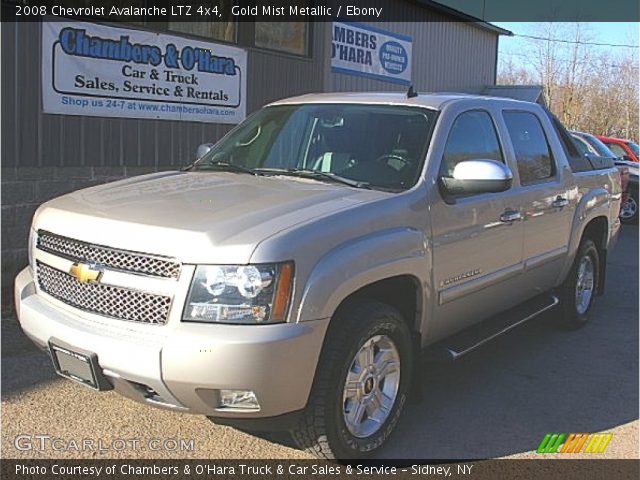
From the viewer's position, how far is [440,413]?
441cm

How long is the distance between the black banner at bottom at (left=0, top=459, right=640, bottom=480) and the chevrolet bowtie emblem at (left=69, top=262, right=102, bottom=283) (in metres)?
0.97

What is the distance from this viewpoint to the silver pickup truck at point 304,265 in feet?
10.1

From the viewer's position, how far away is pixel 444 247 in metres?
4.10

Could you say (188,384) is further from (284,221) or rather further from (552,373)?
(552,373)

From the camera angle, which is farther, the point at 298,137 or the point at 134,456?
the point at 298,137

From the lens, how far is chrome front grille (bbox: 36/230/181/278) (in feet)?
10.3

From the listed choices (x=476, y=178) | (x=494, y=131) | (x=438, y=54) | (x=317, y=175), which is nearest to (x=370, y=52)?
(x=438, y=54)

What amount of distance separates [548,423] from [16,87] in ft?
18.4

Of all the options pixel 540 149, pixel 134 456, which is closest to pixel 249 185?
pixel 134 456

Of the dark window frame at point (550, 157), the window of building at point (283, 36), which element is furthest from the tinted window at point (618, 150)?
the dark window frame at point (550, 157)

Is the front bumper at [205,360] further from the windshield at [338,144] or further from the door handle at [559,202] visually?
the door handle at [559,202]

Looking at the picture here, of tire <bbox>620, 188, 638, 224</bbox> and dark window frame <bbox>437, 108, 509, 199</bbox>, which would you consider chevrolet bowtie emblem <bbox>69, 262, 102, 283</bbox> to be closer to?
dark window frame <bbox>437, 108, 509, 199</bbox>

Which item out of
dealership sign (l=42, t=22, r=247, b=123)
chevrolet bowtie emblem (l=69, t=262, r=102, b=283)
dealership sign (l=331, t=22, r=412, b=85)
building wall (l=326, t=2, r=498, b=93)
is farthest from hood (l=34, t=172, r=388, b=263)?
dealership sign (l=331, t=22, r=412, b=85)

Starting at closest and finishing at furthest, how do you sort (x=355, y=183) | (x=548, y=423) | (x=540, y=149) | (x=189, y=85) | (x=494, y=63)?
(x=355, y=183), (x=548, y=423), (x=540, y=149), (x=189, y=85), (x=494, y=63)
